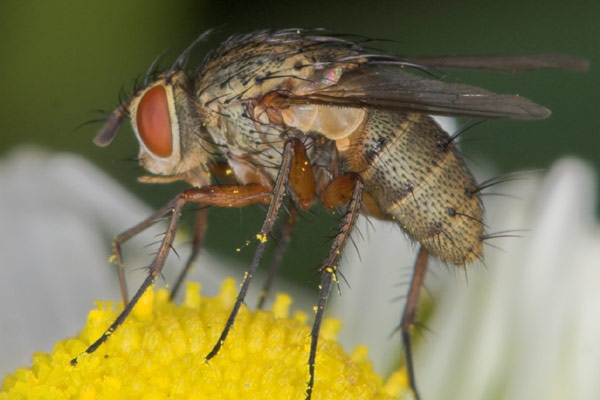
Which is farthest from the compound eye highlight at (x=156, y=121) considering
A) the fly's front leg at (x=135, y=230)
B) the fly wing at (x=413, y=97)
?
the fly wing at (x=413, y=97)

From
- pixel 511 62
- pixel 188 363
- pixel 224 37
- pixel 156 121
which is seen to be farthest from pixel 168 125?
pixel 224 37

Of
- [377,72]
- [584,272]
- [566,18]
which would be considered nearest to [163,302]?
[377,72]

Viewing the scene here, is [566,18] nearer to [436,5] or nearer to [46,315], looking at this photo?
[436,5]

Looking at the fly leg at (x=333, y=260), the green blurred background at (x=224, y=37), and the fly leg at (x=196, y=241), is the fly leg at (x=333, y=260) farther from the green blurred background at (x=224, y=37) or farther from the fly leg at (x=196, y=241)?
the green blurred background at (x=224, y=37)

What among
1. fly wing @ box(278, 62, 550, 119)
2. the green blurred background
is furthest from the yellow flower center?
the green blurred background

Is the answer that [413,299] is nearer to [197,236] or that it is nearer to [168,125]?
[197,236]
